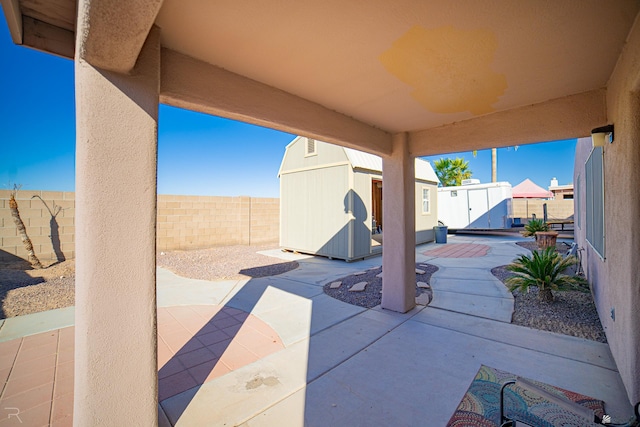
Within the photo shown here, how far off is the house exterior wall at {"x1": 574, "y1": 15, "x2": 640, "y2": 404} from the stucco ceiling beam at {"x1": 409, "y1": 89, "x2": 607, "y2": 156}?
0.20 metres

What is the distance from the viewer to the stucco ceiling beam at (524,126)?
2844mm

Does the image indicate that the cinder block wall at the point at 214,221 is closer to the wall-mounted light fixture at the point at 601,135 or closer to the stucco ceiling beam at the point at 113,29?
the stucco ceiling beam at the point at 113,29

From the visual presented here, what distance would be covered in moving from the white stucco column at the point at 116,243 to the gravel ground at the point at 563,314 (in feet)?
14.4

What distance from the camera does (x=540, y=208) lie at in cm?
1616

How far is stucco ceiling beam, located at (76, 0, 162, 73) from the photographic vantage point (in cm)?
111

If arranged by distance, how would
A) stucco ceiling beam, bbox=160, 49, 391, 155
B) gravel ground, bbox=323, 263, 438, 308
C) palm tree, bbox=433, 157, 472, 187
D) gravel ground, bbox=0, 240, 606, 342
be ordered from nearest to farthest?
stucco ceiling beam, bbox=160, 49, 391, 155, gravel ground, bbox=0, 240, 606, 342, gravel ground, bbox=323, 263, 438, 308, palm tree, bbox=433, 157, 472, 187

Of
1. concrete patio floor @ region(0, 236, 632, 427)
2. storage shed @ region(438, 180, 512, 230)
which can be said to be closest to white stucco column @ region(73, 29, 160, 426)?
concrete patio floor @ region(0, 236, 632, 427)

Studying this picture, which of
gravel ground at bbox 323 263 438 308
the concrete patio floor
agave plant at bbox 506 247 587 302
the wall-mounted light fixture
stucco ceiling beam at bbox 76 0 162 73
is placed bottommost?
the concrete patio floor

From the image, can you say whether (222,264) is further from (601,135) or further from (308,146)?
(601,135)

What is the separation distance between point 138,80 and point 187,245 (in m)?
9.29

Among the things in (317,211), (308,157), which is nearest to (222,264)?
(317,211)

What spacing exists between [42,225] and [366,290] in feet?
27.2

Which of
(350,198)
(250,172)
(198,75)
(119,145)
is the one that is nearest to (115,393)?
(119,145)

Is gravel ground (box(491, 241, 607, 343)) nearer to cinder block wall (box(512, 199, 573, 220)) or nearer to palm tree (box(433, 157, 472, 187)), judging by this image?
cinder block wall (box(512, 199, 573, 220))
